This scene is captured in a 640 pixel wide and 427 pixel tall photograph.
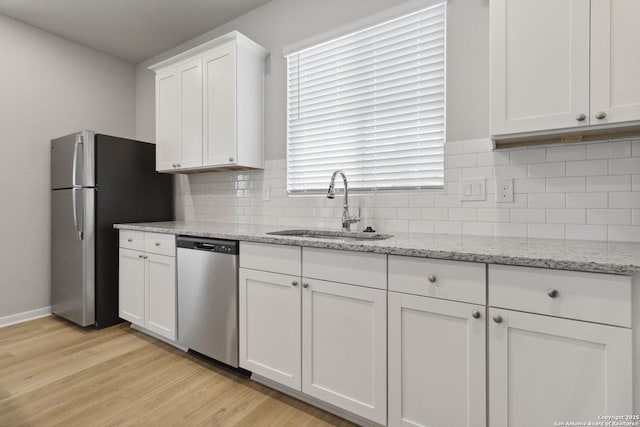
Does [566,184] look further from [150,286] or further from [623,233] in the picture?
[150,286]

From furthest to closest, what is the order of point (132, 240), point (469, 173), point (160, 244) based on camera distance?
point (132, 240) < point (160, 244) < point (469, 173)

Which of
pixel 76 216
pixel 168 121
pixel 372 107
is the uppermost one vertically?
pixel 168 121

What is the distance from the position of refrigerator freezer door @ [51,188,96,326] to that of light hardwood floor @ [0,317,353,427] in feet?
1.04

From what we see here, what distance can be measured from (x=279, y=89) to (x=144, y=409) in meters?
2.30

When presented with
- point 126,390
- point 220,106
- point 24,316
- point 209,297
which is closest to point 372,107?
point 220,106

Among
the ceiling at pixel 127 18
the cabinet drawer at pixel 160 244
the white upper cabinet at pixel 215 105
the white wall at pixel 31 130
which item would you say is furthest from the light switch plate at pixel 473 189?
the white wall at pixel 31 130

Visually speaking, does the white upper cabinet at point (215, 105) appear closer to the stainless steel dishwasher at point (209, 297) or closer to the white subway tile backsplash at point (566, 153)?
the stainless steel dishwasher at point (209, 297)

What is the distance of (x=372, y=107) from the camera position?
2191 millimetres

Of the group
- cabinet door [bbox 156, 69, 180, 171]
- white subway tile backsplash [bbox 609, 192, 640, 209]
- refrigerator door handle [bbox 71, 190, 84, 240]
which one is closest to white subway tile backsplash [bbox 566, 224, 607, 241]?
white subway tile backsplash [bbox 609, 192, 640, 209]

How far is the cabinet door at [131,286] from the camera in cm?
260

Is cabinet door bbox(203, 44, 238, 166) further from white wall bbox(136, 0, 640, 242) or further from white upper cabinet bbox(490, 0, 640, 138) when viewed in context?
white upper cabinet bbox(490, 0, 640, 138)

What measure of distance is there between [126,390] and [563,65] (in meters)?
2.75

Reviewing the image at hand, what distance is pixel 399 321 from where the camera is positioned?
1384 mm

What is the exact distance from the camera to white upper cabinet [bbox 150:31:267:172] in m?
2.48
